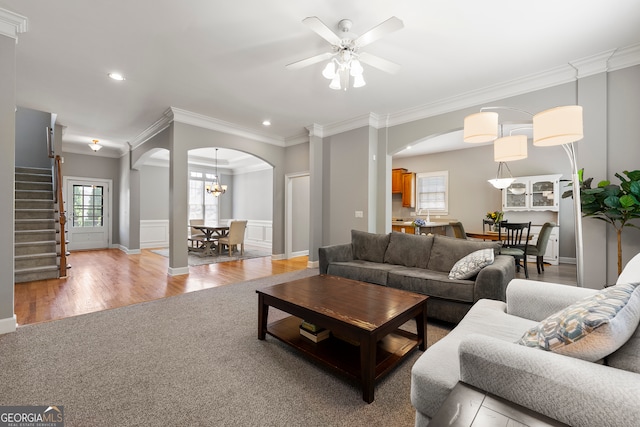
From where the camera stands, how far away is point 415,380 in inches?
47.6

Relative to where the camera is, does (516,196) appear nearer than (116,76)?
No

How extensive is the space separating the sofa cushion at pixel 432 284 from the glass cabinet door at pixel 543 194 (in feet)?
15.2

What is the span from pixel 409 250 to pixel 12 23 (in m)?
4.73

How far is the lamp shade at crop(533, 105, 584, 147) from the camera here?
2.09 meters

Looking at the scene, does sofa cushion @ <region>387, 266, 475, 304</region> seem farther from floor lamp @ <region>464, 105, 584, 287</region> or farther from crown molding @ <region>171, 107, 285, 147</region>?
crown molding @ <region>171, 107, 285, 147</region>

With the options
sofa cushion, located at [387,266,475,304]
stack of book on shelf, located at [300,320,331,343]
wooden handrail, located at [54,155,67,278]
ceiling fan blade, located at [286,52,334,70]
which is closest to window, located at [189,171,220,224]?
wooden handrail, located at [54,155,67,278]

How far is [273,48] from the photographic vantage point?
9.79 ft

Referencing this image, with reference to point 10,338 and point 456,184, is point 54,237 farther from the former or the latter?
point 456,184

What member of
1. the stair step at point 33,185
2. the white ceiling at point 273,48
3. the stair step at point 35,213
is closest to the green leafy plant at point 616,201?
the white ceiling at point 273,48

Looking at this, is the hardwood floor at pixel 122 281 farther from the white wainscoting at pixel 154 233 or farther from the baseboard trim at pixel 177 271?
the white wainscoting at pixel 154 233

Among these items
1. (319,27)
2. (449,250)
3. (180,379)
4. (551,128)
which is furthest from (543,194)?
(180,379)

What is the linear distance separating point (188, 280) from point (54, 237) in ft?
8.95

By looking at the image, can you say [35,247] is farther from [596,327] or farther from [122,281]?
[596,327]

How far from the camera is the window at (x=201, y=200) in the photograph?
29.9 ft
